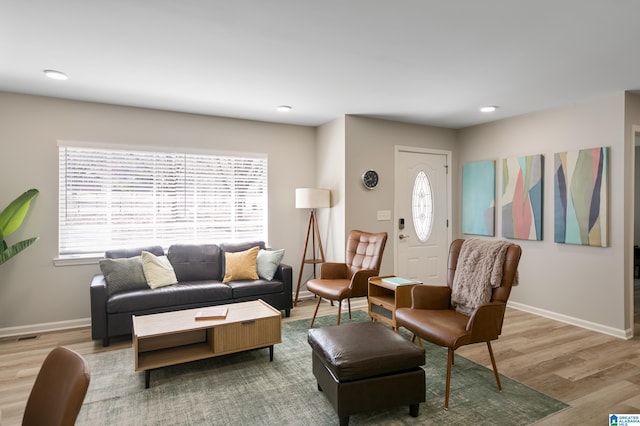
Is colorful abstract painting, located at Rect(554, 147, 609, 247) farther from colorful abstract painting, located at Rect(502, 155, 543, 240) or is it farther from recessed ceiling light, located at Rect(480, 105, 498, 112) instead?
recessed ceiling light, located at Rect(480, 105, 498, 112)

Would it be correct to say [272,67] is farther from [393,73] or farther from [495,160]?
[495,160]

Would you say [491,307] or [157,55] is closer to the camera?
[491,307]

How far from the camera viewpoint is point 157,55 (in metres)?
2.85

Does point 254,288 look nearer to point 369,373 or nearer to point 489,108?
point 369,373

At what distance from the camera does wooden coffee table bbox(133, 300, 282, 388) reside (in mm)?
2731

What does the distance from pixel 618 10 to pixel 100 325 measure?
462 cm

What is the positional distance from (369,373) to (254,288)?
218cm

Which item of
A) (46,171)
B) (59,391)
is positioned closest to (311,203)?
(46,171)

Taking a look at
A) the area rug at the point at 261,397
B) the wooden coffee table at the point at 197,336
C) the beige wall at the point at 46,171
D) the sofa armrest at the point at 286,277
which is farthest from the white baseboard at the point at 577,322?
the beige wall at the point at 46,171

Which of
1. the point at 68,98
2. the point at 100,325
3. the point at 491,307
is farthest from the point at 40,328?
the point at 491,307

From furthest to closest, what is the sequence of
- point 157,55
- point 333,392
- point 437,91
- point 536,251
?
point 536,251, point 437,91, point 157,55, point 333,392

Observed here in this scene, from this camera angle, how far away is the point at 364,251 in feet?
13.5

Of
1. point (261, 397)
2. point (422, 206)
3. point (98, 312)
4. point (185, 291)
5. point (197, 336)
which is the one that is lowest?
point (261, 397)

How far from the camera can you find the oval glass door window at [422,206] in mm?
5352
